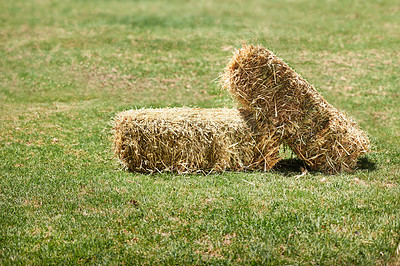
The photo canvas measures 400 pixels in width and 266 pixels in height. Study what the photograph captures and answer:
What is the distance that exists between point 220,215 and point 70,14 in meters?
21.0

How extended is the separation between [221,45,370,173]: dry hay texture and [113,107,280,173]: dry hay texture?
15.5 inches

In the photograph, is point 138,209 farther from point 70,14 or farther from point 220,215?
point 70,14

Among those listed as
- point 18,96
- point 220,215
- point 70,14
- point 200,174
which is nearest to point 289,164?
point 200,174

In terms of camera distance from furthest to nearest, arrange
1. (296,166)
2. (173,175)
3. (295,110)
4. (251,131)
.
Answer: (296,166) → (251,131) → (295,110) → (173,175)

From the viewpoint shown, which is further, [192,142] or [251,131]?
[251,131]

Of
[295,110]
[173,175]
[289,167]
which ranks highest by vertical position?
[295,110]

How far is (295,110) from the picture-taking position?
9086 millimetres

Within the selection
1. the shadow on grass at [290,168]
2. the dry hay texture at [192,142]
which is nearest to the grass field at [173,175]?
the shadow on grass at [290,168]

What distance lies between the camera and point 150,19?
23719 mm

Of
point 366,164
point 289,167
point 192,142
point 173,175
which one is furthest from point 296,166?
point 173,175

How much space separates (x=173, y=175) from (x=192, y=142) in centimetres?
77

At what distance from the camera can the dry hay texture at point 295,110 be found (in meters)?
9.03

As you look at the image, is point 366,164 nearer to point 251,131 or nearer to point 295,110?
point 295,110

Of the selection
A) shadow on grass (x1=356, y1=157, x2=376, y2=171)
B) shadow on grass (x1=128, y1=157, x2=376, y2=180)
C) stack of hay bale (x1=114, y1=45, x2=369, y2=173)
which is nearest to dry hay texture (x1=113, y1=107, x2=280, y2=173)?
stack of hay bale (x1=114, y1=45, x2=369, y2=173)
